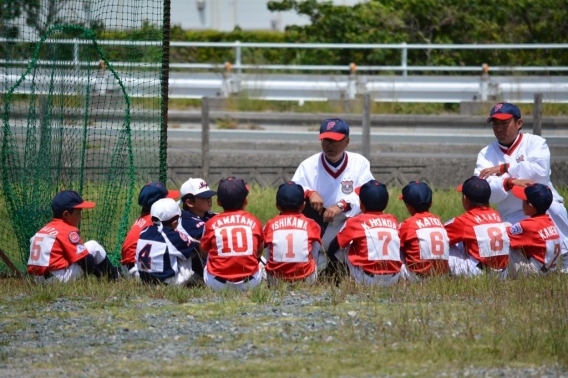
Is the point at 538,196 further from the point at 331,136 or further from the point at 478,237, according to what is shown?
the point at 331,136

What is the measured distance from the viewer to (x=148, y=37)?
1339 centimetres

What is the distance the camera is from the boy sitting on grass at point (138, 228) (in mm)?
9672

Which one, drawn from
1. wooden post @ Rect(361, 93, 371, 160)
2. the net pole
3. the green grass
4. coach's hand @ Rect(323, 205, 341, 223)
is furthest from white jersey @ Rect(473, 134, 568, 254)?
wooden post @ Rect(361, 93, 371, 160)

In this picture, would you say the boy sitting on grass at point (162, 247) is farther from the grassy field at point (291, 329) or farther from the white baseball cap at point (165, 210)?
the grassy field at point (291, 329)

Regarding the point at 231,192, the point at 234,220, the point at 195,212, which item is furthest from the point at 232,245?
the point at 195,212

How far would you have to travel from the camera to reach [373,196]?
9.18 m

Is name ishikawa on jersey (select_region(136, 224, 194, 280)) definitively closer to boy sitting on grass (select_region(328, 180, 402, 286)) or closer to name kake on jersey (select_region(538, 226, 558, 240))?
boy sitting on grass (select_region(328, 180, 402, 286))

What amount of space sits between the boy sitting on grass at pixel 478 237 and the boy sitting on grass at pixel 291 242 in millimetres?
1347

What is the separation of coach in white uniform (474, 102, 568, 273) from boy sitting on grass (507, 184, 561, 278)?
35 cm

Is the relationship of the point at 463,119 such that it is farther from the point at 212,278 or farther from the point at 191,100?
the point at 212,278

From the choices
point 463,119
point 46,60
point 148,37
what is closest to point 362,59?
point 463,119

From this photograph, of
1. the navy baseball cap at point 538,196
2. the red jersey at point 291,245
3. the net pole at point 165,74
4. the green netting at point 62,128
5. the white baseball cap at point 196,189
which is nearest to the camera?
the red jersey at point 291,245

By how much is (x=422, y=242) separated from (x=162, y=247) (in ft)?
7.81

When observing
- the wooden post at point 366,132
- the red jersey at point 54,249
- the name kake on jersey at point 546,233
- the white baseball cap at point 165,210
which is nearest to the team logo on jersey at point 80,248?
the red jersey at point 54,249
